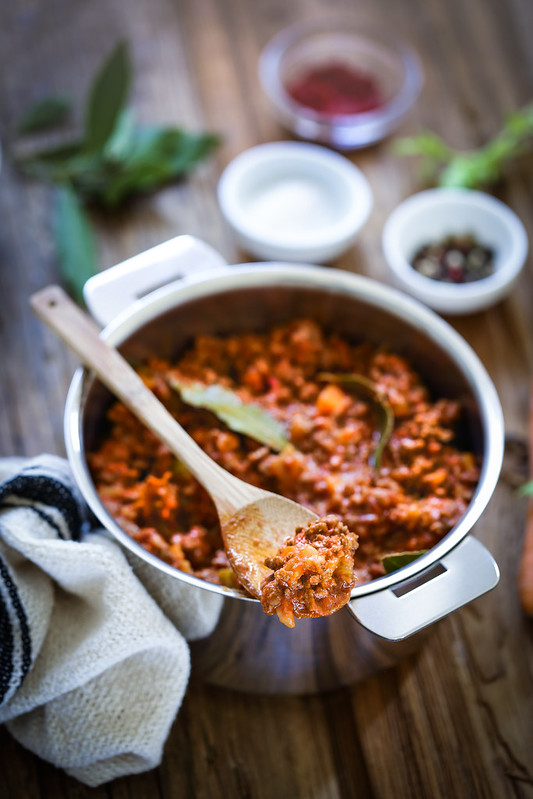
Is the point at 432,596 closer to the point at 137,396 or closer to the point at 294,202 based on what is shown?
the point at 137,396

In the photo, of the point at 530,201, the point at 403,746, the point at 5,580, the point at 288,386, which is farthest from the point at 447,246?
the point at 5,580

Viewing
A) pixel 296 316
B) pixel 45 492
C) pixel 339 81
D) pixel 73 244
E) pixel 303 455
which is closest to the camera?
pixel 45 492

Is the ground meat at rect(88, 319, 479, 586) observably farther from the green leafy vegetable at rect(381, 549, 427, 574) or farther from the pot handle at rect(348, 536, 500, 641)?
the pot handle at rect(348, 536, 500, 641)

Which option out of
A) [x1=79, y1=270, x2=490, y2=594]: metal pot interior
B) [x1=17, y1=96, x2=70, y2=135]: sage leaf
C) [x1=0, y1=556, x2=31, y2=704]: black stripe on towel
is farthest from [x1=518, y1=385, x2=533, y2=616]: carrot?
[x1=17, y1=96, x2=70, y2=135]: sage leaf

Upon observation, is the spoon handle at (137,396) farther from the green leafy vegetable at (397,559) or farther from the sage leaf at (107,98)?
the sage leaf at (107,98)

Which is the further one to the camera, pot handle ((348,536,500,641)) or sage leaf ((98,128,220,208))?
sage leaf ((98,128,220,208))

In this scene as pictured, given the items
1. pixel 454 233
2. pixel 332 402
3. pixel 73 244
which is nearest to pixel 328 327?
pixel 332 402

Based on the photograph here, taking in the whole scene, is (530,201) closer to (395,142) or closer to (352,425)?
(395,142)
